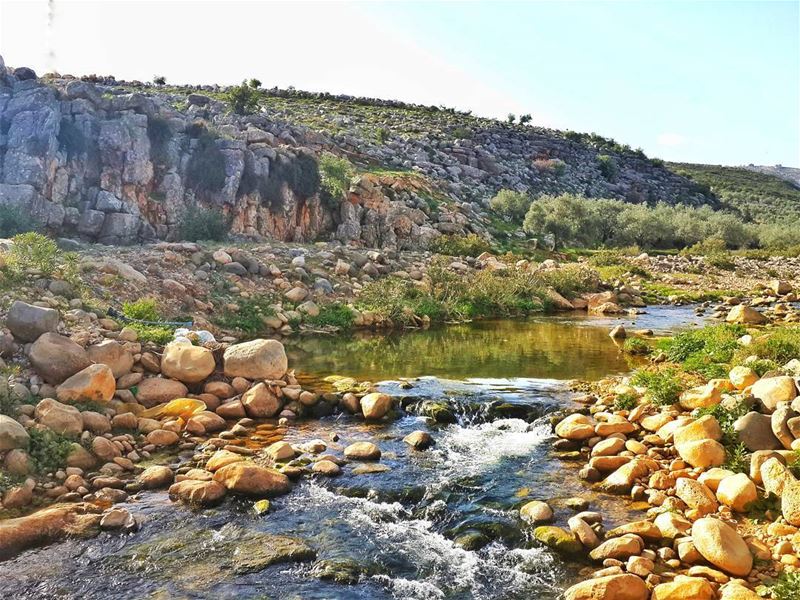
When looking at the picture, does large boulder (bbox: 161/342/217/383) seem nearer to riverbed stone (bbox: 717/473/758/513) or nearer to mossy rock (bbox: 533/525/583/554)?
mossy rock (bbox: 533/525/583/554)

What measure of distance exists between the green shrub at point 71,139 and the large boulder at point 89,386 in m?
21.8

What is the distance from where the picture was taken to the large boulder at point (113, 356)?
12.9 meters

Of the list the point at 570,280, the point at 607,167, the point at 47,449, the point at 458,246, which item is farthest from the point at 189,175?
the point at 607,167

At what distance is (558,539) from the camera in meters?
8.08

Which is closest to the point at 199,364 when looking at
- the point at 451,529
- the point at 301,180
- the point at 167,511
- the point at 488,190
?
the point at 167,511

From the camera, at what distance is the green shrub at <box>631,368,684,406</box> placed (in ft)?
40.3

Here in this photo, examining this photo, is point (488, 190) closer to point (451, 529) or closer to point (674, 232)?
point (674, 232)

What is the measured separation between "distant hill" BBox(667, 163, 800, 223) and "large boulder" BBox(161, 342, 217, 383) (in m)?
82.9

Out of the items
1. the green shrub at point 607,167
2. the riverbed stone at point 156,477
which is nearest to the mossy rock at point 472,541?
the riverbed stone at point 156,477

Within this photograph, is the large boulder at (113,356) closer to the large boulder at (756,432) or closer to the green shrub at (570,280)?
the large boulder at (756,432)

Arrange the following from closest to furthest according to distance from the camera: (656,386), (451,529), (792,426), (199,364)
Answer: (451,529)
(792,426)
(656,386)
(199,364)

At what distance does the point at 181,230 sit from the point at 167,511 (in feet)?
77.5

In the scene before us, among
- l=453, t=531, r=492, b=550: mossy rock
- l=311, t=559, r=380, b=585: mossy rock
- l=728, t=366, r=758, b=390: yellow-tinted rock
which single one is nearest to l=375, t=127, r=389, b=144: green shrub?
l=728, t=366, r=758, b=390: yellow-tinted rock

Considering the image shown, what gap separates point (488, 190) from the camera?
6438 centimetres
